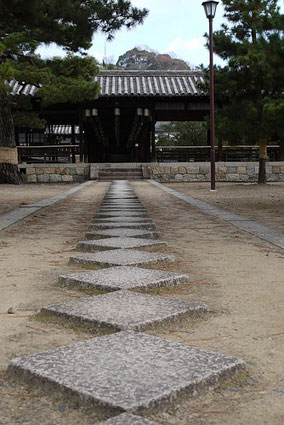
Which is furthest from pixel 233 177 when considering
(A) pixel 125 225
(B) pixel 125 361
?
(B) pixel 125 361

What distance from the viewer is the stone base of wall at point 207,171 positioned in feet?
64.7

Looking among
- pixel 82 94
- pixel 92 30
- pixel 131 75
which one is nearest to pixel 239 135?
pixel 82 94

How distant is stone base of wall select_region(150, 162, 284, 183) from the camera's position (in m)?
19.7

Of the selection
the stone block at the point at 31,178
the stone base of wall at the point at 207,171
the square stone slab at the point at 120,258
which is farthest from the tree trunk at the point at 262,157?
the square stone slab at the point at 120,258

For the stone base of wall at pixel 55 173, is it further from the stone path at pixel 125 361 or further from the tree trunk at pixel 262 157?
the stone path at pixel 125 361

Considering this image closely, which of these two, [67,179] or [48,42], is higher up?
[48,42]

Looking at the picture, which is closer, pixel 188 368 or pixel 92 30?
pixel 188 368

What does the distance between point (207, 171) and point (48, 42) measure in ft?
35.5

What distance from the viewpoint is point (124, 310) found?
2.02 m

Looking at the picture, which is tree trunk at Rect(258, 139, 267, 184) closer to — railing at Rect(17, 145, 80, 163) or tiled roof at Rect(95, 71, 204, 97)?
tiled roof at Rect(95, 71, 204, 97)

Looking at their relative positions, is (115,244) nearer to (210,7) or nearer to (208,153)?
(210,7)

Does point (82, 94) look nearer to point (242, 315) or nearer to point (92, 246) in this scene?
point (92, 246)

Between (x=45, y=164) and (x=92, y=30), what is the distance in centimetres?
1115

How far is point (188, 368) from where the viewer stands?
141 centimetres
